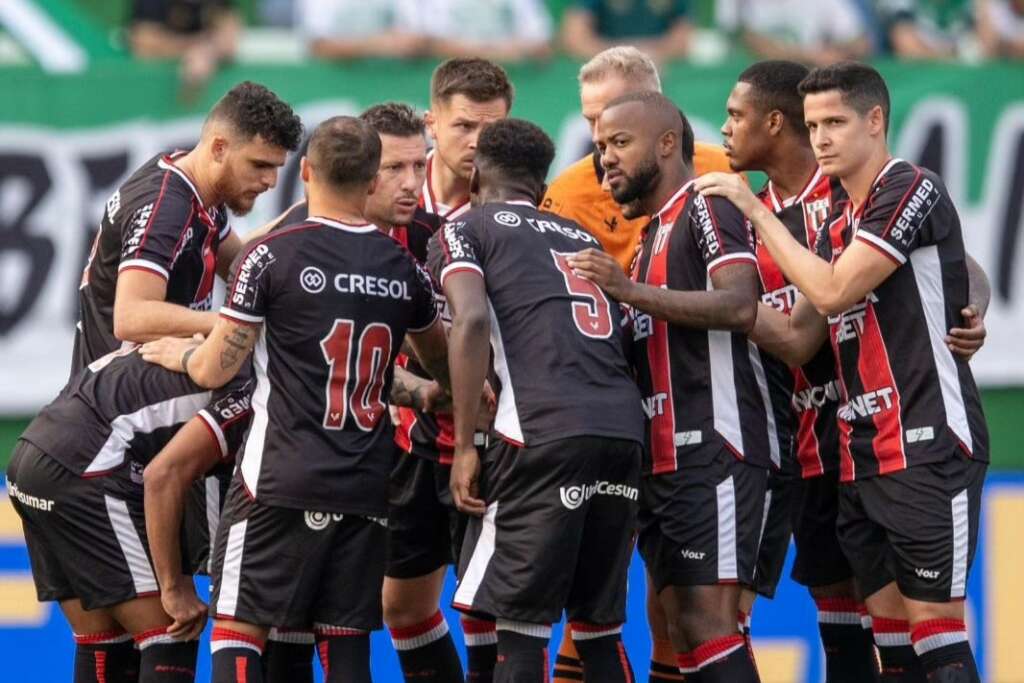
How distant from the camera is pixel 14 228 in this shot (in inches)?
411

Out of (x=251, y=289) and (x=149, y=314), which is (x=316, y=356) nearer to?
(x=251, y=289)

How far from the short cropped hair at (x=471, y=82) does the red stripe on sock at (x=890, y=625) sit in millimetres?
2609

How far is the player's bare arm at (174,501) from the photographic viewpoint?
6398 mm

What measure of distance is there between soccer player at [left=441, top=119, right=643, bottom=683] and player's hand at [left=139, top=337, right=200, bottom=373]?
0.97 metres

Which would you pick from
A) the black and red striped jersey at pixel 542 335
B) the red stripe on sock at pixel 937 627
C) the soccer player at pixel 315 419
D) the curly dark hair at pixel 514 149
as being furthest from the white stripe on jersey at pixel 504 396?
the red stripe on sock at pixel 937 627

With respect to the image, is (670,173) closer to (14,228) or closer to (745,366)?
(745,366)

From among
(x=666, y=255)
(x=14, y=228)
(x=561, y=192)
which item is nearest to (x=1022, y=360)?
(x=561, y=192)

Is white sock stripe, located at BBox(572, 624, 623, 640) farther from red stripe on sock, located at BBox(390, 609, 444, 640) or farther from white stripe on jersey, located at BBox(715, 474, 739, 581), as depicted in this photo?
red stripe on sock, located at BBox(390, 609, 444, 640)

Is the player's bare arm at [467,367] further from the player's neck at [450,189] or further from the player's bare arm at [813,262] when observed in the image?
the player's neck at [450,189]

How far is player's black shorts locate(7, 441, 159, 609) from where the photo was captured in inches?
262

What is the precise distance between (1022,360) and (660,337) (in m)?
4.81

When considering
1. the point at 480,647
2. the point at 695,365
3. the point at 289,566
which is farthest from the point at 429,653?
the point at 695,365

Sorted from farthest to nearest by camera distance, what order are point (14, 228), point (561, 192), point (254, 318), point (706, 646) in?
point (14, 228)
point (561, 192)
point (706, 646)
point (254, 318)

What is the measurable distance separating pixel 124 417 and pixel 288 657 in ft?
3.60
